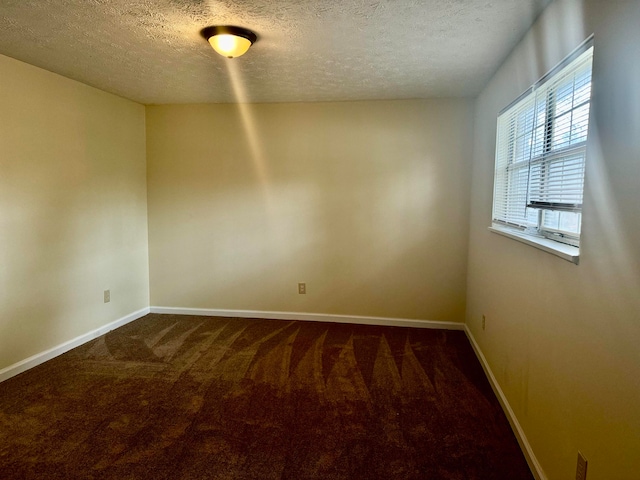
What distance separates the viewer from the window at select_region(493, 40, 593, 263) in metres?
1.50

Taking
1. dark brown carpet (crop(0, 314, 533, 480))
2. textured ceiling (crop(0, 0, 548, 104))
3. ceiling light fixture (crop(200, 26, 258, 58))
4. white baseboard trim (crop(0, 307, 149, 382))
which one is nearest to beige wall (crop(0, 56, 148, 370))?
white baseboard trim (crop(0, 307, 149, 382))

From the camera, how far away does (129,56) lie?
2553mm

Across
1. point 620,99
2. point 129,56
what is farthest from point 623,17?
point 129,56

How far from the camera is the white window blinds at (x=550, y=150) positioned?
4.92ft

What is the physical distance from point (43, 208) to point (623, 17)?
3702 mm

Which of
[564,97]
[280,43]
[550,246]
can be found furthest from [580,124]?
[280,43]

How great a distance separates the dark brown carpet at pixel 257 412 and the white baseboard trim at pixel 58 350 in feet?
0.25

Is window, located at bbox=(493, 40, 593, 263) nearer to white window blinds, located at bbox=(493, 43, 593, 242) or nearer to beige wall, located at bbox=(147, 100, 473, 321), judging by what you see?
white window blinds, located at bbox=(493, 43, 593, 242)

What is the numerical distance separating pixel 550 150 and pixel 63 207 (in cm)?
362

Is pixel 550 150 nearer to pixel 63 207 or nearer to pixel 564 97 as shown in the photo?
pixel 564 97

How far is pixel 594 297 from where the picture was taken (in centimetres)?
127

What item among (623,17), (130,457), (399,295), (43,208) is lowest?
(130,457)

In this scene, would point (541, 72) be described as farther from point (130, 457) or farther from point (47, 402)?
point (47, 402)

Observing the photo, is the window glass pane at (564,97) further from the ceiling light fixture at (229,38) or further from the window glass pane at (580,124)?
the ceiling light fixture at (229,38)
